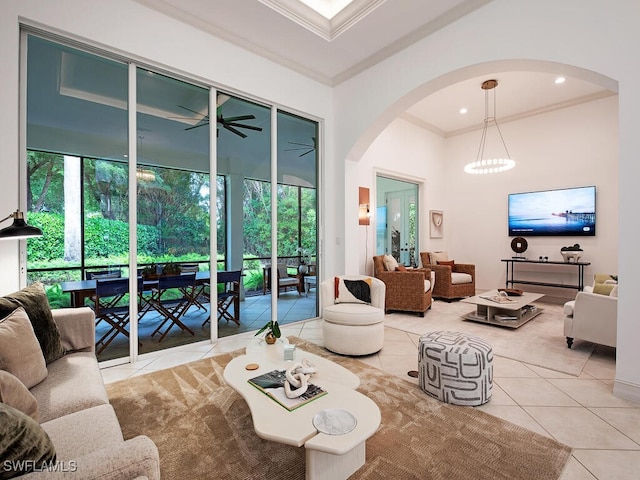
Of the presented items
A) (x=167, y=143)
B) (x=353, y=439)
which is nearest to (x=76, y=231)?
(x=167, y=143)

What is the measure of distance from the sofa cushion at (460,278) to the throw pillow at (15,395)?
5.72 m

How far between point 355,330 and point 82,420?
227 cm

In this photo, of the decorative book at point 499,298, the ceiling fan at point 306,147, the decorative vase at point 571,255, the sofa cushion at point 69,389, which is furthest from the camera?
the decorative vase at point 571,255

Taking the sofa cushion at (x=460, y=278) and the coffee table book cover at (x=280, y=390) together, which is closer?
the coffee table book cover at (x=280, y=390)

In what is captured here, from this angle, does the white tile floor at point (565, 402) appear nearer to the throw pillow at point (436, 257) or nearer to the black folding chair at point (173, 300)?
the black folding chair at point (173, 300)

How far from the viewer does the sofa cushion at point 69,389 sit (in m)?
1.48

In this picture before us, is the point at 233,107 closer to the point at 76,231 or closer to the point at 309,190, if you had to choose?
the point at 309,190

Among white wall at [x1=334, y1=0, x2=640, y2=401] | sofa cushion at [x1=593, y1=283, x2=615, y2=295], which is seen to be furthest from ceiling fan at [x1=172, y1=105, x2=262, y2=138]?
sofa cushion at [x1=593, y1=283, x2=615, y2=295]

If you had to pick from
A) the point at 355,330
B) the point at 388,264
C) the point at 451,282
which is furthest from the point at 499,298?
the point at 355,330

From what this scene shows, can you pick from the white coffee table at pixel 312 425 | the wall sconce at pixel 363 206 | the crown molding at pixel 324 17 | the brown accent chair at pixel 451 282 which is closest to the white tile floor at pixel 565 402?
the white coffee table at pixel 312 425

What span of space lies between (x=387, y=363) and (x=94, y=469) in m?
2.57

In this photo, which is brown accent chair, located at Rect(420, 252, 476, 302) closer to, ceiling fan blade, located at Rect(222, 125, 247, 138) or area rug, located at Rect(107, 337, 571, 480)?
area rug, located at Rect(107, 337, 571, 480)

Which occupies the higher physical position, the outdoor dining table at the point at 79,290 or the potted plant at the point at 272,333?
the outdoor dining table at the point at 79,290

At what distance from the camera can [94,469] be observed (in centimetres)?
88
